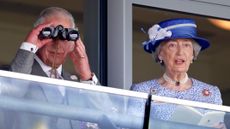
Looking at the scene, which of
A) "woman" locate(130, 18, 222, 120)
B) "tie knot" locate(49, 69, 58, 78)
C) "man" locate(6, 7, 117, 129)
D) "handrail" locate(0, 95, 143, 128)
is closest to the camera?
"handrail" locate(0, 95, 143, 128)

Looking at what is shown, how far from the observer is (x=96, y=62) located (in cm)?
456

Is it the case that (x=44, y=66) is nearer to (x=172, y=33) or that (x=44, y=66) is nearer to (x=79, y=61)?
(x=79, y=61)

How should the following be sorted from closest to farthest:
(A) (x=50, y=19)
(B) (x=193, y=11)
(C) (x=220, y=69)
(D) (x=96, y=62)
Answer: (A) (x=50, y=19) < (D) (x=96, y=62) < (B) (x=193, y=11) < (C) (x=220, y=69)

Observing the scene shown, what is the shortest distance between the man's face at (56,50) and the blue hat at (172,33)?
0.53 meters

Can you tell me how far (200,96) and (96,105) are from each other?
1.07 metres

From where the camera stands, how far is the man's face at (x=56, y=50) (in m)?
3.46

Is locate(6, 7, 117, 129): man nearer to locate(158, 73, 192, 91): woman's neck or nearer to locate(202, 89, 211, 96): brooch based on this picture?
locate(158, 73, 192, 91): woman's neck

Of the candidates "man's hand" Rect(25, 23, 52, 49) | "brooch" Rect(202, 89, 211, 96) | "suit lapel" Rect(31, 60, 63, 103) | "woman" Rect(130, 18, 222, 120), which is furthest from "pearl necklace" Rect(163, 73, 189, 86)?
"suit lapel" Rect(31, 60, 63, 103)

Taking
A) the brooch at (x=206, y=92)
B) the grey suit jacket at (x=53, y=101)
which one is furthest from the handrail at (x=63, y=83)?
the brooch at (x=206, y=92)

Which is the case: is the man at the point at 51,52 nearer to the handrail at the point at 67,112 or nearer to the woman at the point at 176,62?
the woman at the point at 176,62

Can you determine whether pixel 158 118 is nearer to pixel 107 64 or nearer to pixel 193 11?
pixel 107 64

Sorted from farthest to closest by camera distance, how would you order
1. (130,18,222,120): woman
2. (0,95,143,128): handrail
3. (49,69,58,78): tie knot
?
(130,18,222,120): woman, (49,69,58,78): tie knot, (0,95,143,128): handrail

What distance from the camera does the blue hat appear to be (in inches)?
149


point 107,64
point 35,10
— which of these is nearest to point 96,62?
point 107,64
